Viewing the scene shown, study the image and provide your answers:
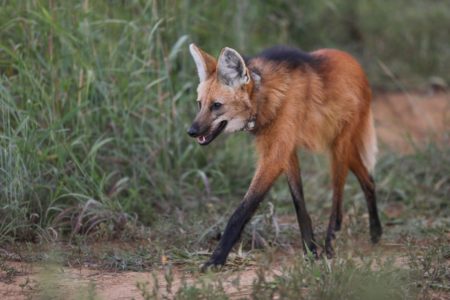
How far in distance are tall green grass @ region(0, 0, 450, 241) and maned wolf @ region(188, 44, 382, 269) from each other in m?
1.13

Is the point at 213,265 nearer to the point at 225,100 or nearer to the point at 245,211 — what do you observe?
the point at 245,211

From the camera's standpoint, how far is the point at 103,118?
588 centimetres

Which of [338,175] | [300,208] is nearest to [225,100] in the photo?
[300,208]

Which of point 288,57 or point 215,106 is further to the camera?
point 288,57

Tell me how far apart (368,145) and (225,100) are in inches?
52.9

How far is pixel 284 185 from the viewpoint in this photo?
6723 mm

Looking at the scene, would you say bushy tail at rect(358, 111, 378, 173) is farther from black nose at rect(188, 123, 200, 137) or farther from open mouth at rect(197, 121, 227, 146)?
black nose at rect(188, 123, 200, 137)

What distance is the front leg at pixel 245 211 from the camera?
4.39m

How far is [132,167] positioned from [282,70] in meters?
1.53

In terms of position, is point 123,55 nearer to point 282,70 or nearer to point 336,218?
point 282,70

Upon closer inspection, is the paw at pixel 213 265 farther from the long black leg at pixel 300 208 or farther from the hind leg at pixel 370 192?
the hind leg at pixel 370 192

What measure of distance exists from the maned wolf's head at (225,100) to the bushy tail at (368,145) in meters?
1.09

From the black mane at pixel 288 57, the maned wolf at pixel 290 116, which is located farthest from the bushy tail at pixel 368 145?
the black mane at pixel 288 57

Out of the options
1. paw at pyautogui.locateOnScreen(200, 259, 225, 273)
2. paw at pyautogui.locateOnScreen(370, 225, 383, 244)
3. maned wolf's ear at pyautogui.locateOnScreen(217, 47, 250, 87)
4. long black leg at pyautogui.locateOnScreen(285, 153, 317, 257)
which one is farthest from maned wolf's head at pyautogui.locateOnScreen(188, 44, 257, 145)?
paw at pyautogui.locateOnScreen(370, 225, 383, 244)
